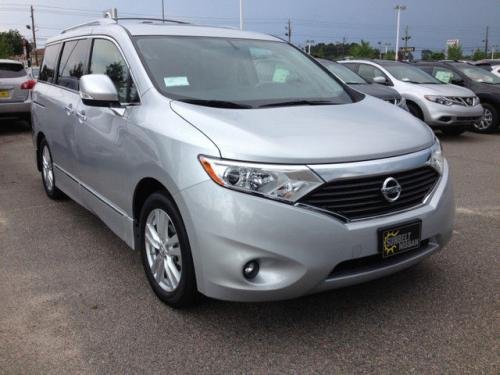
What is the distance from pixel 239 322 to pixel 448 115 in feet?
26.7

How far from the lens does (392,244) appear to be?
2805 millimetres

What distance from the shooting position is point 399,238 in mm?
2828

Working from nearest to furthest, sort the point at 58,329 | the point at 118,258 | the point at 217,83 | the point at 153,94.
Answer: the point at 58,329 → the point at 153,94 → the point at 217,83 → the point at 118,258

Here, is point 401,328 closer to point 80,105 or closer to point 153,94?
Answer: point 153,94

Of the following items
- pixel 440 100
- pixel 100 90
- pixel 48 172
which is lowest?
pixel 48 172

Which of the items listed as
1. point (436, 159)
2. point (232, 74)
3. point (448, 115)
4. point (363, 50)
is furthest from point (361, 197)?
point (363, 50)

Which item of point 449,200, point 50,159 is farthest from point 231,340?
point 50,159

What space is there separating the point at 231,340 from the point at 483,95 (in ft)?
33.3

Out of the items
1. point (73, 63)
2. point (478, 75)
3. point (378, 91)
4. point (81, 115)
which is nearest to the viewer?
point (81, 115)

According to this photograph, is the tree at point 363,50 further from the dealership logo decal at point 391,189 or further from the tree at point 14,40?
the dealership logo decal at point 391,189

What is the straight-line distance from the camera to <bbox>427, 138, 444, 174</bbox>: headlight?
313 centimetres

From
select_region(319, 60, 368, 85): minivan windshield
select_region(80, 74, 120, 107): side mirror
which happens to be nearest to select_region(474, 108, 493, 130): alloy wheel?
select_region(319, 60, 368, 85): minivan windshield

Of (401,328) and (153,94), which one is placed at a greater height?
(153,94)

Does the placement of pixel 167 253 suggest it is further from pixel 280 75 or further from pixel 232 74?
pixel 280 75
